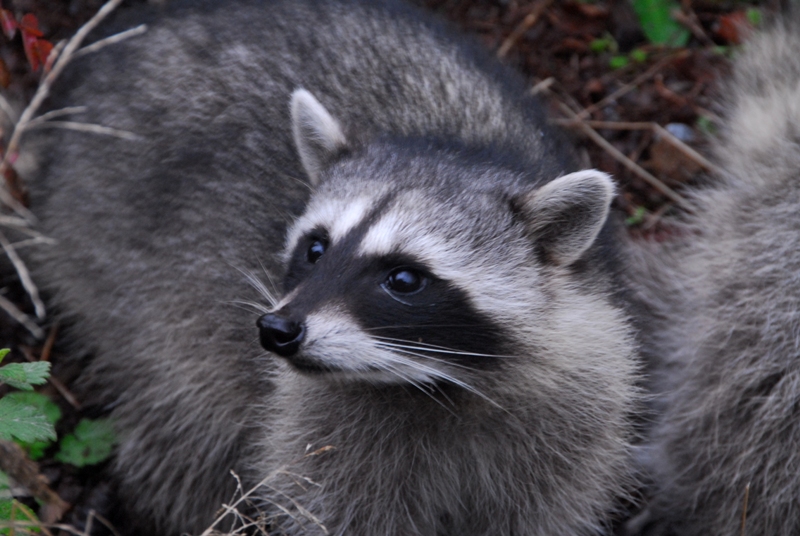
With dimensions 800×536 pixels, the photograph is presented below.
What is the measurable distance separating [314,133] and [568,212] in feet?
2.92

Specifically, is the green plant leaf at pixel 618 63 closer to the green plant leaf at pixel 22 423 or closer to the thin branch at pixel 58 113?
the thin branch at pixel 58 113

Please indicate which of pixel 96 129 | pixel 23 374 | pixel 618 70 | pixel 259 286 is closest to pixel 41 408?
pixel 96 129

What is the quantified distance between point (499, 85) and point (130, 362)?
74.5 inches

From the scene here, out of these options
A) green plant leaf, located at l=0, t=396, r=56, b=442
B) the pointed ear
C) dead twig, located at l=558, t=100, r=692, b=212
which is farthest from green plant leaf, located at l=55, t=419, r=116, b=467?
dead twig, located at l=558, t=100, r=692, b=212

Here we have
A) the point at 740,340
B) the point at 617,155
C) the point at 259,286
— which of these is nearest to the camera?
the point at 259,286

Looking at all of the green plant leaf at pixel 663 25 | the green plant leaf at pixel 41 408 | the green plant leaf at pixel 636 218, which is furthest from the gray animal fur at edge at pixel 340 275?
the green plant leaf at pixel 663 25

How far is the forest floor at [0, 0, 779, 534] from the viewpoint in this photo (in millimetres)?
4676

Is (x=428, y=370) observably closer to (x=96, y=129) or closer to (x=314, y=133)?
(x=314, y=133)

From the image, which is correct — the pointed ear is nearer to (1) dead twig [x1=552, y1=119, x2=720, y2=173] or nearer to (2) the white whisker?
(2) the white whisker

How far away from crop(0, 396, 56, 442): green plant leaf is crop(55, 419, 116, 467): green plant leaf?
4.39 ft

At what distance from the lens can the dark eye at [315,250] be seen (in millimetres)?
2631

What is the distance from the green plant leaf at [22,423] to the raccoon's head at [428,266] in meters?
0.64

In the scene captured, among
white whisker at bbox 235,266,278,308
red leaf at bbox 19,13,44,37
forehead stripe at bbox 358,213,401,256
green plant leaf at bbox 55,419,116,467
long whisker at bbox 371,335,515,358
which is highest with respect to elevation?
red leaf at bbox 19,13,44,37

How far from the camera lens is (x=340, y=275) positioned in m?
2.44
